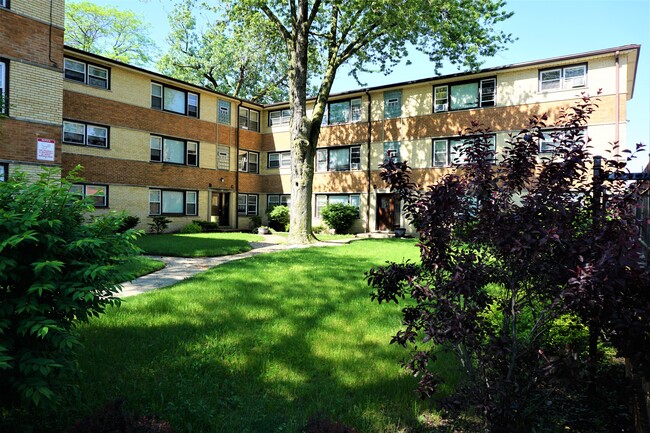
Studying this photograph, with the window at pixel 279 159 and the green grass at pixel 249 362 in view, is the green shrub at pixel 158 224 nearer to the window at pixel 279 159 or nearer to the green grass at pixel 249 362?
the window at pixel 279 159

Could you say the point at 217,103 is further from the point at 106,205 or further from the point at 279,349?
the point at 279,349

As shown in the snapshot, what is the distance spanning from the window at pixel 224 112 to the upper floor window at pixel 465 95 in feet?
47.0

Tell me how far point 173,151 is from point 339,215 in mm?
11255

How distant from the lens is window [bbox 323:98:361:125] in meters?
28.0

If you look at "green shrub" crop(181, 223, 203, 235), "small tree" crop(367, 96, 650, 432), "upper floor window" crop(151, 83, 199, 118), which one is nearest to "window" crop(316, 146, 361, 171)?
"upper floor window" crop(151, 83, 199, 118)

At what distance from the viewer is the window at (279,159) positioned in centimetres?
3111

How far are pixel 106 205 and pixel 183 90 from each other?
8929 mm

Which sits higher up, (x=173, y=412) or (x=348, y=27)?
(x=348, y=27)

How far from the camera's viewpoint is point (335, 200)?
Result: 28.9 m

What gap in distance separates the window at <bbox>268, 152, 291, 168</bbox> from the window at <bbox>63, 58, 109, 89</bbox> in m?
12.8

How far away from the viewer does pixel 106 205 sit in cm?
2172

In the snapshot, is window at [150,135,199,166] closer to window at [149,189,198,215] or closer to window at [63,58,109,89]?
window at [149,189,198,215]

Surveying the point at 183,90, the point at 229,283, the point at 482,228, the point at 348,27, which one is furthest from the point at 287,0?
the point at 482,228

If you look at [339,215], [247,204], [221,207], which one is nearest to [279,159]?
[247,204]
